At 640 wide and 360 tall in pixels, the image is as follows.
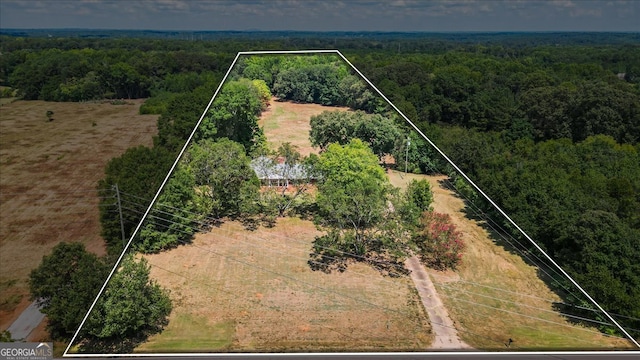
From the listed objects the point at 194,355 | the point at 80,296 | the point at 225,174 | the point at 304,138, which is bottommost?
the point at 80,296

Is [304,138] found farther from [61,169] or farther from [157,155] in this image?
[61,169]

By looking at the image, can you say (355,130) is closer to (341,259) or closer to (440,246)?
(341,259)

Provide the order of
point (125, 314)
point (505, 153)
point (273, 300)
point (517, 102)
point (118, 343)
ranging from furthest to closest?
point (517, 102) → point (505, 153) → point (273, 300) → point (118, 343) → point (125, 314)

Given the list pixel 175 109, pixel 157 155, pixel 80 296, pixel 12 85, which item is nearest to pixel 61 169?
pixel 175 109

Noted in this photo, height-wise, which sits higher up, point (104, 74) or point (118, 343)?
point (104, 74)

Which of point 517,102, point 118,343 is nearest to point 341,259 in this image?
point 118,343

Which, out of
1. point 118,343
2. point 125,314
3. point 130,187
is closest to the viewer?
point 125,314

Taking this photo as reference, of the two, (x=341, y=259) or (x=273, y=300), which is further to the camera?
(x=341, y=259)
